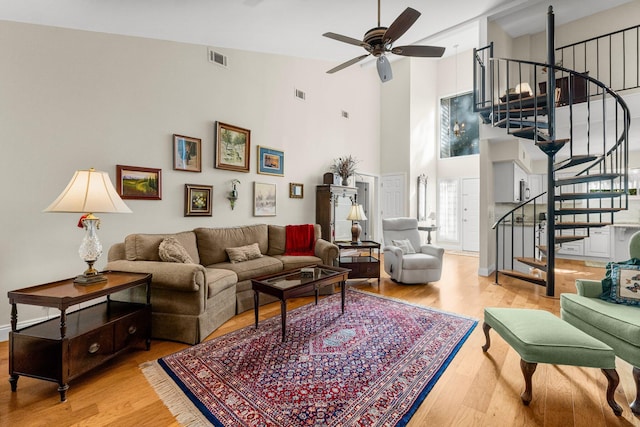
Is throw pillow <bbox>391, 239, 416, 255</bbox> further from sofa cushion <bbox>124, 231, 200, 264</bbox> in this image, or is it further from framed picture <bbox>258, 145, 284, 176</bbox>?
sofa cushion <bbox>124, 231, 200, 264</bbox>

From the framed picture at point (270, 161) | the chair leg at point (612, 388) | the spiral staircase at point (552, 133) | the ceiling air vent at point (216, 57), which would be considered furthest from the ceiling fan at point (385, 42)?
the chair leg at point (612, 388)

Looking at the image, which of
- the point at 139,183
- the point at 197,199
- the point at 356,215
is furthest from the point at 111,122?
the point at 356,215

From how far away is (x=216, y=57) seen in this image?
409 cm

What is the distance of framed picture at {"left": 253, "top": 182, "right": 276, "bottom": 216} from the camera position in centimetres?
466

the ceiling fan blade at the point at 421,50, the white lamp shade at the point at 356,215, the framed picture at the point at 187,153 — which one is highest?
the ceiling fan blade at the point at 421,50

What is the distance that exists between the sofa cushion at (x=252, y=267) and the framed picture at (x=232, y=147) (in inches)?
58.2

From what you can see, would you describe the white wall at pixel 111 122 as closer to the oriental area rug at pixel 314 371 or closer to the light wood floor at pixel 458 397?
the light wood floor at pixel 458 397

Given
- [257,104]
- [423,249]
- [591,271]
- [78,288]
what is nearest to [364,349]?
[78,288]

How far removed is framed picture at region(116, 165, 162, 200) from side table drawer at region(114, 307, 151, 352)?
157 centimetres

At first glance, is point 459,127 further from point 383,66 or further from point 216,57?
point 216,57

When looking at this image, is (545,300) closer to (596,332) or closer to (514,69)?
(596,332)

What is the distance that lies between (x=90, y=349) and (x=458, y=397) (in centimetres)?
241

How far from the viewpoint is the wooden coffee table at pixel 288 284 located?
252cm

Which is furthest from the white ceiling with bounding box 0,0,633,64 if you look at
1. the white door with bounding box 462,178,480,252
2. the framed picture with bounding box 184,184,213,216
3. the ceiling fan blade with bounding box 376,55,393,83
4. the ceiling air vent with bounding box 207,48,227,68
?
the white door with bounding box 462,178,480,252
